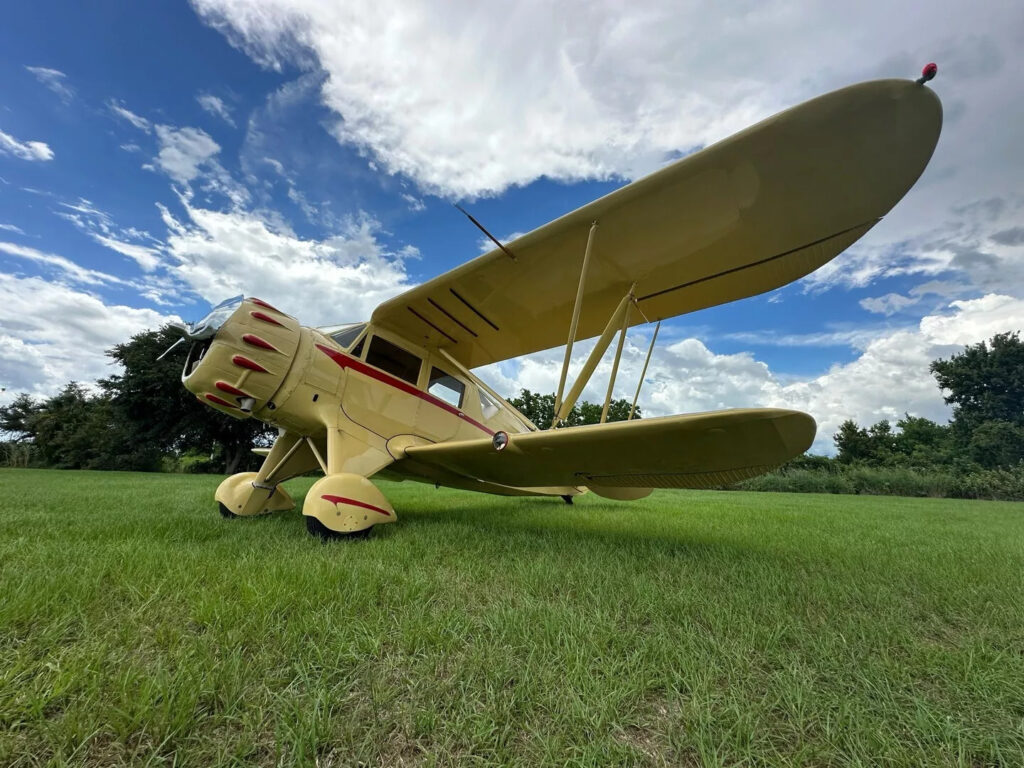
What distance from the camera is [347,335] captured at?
14.8ft

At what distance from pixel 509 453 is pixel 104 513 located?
169 inches

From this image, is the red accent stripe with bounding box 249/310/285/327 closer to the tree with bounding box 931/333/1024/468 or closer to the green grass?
the green grass

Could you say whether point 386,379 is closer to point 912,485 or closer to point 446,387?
point 446,387

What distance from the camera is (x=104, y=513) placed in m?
4.20

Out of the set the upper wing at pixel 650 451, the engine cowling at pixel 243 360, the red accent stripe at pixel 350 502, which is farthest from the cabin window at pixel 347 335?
the red accent stripe at pixel 350 502

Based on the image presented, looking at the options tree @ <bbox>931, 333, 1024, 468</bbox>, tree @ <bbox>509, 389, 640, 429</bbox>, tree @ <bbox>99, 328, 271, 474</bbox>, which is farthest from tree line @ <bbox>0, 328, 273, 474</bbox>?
tree @ <bbox>931, 333, 1024, 468</bbox>

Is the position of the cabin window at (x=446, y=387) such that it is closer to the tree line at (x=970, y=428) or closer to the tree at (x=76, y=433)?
the tree at (x=76, y=433)

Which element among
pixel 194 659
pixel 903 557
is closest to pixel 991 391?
pixel 903 557

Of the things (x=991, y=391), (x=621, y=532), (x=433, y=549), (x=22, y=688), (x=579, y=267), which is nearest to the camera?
(x=22, y=688)

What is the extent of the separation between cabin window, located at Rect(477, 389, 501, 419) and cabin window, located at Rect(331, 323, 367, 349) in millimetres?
1745

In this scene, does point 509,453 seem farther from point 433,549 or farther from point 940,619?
point 940,619

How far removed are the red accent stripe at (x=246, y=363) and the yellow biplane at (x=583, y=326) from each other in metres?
0.01

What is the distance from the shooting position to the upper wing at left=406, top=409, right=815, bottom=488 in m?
2.33

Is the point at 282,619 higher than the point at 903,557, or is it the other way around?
the point at 903,557
